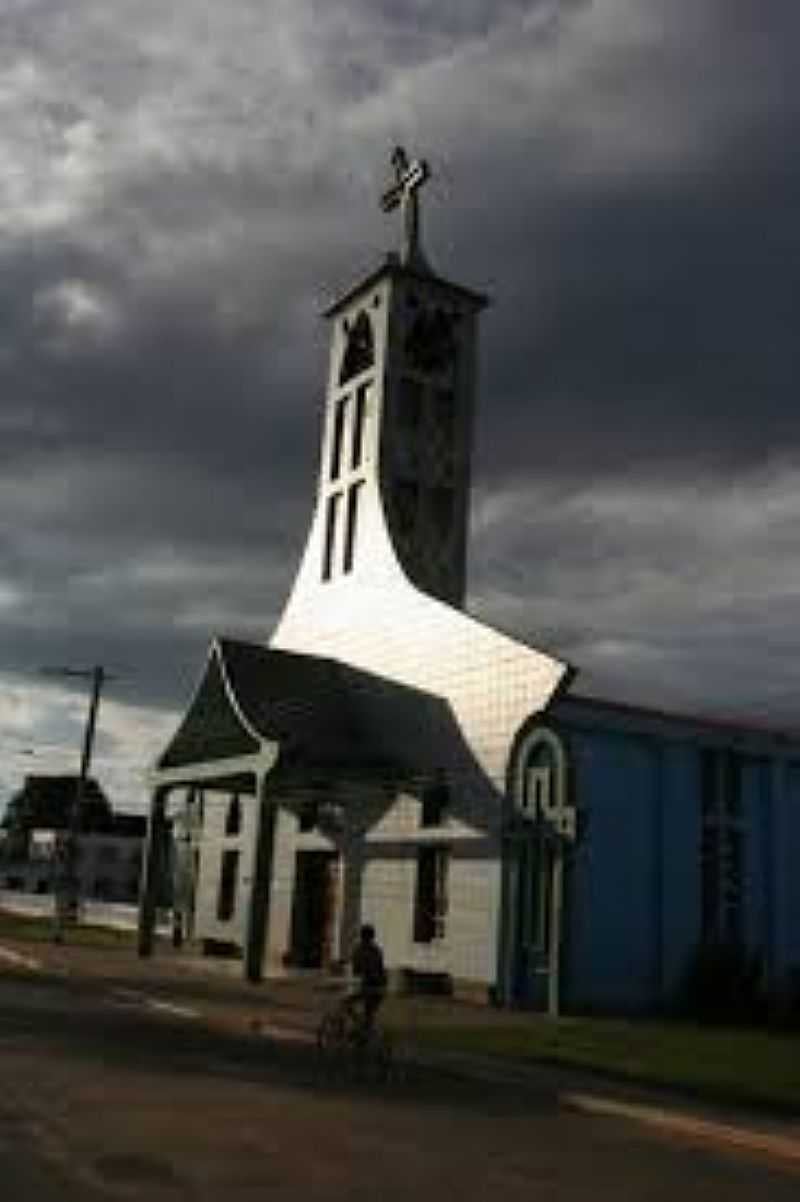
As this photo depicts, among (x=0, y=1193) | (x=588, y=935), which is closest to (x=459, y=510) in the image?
(x=588, y=935)

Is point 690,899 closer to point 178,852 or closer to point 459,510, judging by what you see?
point 459,510

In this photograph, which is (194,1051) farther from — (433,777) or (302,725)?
(302,725)

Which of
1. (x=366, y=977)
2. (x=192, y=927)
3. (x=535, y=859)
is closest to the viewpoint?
(x=366, y=977)

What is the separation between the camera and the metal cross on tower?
1852 inches

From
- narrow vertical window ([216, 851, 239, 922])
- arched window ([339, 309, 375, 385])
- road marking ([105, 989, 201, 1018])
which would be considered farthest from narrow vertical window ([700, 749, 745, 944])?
arched window ([339, 309, 375, 385])

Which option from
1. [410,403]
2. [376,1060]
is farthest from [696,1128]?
[410,403]

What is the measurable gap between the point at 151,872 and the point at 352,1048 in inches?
931

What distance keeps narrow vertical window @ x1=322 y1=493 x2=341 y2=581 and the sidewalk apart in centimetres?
1052

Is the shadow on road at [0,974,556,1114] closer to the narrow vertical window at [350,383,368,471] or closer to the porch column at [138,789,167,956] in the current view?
the porch column at [138,789,167,956]

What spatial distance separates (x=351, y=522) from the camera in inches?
1697

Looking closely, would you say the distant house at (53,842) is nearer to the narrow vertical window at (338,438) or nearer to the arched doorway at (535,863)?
the narrow vertical window at (338,438)

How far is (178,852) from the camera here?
52062 millimetres

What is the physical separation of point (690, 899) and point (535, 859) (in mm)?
3893

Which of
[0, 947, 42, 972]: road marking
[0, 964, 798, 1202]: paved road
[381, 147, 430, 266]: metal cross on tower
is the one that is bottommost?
[0, 964, 798, 1202]: paved road
